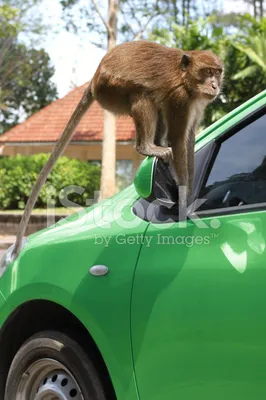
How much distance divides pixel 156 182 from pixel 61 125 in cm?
2344

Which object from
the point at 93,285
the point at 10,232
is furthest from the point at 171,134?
the point at 10,232

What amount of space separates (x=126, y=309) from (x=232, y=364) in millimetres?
646

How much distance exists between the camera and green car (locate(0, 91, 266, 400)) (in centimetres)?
249

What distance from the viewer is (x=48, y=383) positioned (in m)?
3.29

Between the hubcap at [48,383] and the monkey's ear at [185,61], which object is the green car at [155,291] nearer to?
the hubcap at [48,383]

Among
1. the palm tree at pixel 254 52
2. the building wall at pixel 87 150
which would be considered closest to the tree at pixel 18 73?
the building wall at pixel 87 150

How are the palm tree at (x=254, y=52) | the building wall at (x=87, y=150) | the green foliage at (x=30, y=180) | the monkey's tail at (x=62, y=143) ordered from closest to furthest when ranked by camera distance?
the monkey's tail at (x=62, y=143) < the palm tree at (x=254, y=52) < the green foliage at (x=30, y=180) < the building wall at (x=87, y=150)

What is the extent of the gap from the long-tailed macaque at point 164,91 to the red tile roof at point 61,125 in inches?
792

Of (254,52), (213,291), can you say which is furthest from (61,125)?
(213,291)

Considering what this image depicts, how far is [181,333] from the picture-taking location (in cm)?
266

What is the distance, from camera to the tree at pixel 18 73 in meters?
22.5

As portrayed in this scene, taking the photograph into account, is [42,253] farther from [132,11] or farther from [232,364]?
[132,11]

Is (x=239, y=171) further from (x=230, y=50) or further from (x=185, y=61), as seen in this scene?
(x=230, y=50)

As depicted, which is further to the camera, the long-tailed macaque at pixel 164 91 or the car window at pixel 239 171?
the long-tailed macaque at pixel 164 91
